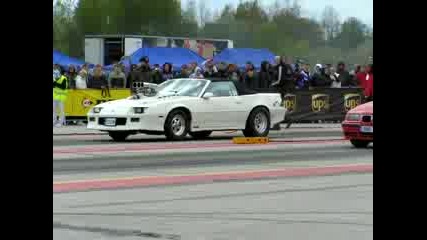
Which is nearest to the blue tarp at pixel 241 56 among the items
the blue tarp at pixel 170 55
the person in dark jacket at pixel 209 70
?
the blue tarp at pixel 170 55

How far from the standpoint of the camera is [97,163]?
14.4m

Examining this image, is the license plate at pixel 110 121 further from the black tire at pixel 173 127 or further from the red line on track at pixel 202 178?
the red line on track at pixel 202 178

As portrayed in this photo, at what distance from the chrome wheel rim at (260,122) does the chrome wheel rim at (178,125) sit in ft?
7.62

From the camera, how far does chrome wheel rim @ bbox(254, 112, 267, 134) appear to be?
21.5 m

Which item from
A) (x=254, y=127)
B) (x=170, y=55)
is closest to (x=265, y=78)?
(x=254, y=127)

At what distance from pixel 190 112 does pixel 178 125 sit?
419mm

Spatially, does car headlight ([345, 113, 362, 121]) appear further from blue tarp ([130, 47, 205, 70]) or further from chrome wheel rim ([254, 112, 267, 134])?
blue tarp ([130, 47, 205, 70])

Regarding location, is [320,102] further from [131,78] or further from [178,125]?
[178,125]

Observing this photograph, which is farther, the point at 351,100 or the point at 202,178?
the point at 351,100

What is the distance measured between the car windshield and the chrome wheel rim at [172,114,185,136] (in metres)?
0.70

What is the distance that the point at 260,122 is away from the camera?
21625mm
